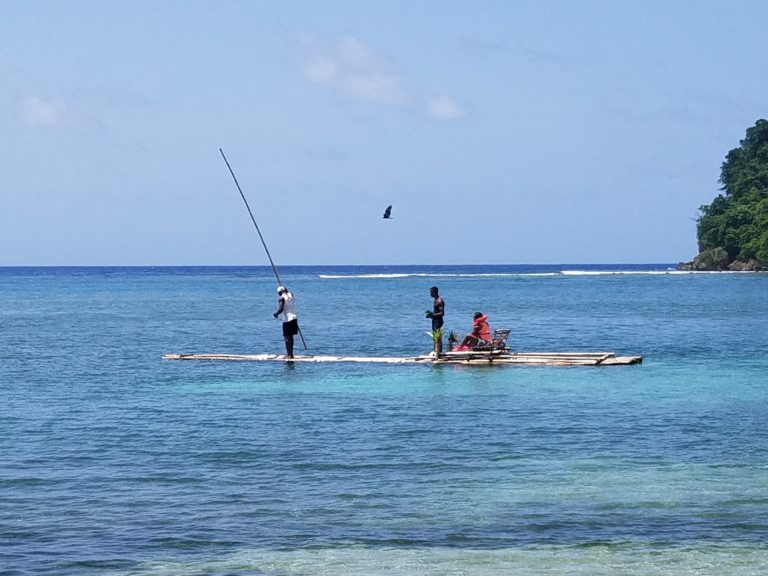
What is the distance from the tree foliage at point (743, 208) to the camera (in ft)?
392

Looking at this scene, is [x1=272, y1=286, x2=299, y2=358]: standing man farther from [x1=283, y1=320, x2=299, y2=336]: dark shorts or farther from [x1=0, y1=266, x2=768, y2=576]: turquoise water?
[x1=0, y1=266, x2=768, y2=576]: turquoise water

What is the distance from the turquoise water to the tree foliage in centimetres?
9032

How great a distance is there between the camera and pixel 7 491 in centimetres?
1472

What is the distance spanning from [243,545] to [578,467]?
217 inches

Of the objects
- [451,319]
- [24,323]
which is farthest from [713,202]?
[24,323]

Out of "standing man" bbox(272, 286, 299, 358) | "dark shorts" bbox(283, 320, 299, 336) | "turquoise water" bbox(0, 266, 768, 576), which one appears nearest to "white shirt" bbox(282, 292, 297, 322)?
"standing man" bbox(272, 286, 299, 358)

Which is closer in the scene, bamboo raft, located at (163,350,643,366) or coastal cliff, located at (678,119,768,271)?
bamboo raft, located at (163,350,643,366)

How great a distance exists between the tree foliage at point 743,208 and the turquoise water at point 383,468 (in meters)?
90.3

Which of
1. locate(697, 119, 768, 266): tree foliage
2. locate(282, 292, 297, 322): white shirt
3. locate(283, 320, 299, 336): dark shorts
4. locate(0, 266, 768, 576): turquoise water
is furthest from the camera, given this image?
locate(697, 119, 768, 266): tree foliage

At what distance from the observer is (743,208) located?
123 meters

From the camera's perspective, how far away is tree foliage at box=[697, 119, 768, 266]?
119562 millimetres

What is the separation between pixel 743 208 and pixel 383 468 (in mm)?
114023

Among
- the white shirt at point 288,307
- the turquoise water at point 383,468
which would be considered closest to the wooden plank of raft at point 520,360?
the turquoise water at point 383,468

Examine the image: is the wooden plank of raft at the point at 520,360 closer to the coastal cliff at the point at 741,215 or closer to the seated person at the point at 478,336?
the seated person at the point at 478,336
